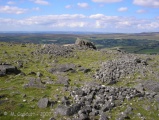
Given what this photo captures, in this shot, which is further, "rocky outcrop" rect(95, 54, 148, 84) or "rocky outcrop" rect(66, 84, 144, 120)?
"rocky outcrop" rect(95, 54, 148, 84)

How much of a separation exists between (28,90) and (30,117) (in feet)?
22.5

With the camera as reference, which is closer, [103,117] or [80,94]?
[103,117]

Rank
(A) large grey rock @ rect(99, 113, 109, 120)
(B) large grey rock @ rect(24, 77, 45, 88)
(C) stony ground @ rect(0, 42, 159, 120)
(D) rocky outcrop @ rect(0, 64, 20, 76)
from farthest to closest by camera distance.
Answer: (D) rocky outcrop @ rect(0, 64, 20, 76) < (B) large grey rock @ rect(24, 77, 45, 88) < (C) stony ground @ rect(0, 42, 159, 120) < (A) large grey rock @ rect(99, 113, 109, 120)

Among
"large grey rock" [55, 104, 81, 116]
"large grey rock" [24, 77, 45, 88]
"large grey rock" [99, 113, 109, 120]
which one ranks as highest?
"large grey rock" [24, 77, 45, 88]

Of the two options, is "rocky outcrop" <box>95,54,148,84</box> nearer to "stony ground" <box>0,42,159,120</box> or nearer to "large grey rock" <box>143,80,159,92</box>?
"stony ground" <box>0,42,159,120</box>

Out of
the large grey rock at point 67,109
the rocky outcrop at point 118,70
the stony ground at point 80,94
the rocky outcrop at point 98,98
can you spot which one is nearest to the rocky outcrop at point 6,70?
the stony ground at point 80,94

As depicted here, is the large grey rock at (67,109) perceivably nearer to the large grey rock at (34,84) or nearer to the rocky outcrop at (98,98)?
the rocky outcrop at (98,98)

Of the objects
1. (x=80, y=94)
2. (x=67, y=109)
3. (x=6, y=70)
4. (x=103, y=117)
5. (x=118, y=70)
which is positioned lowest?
(x=103, y=117)

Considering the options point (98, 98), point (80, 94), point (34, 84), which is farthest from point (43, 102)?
point (34, 84)

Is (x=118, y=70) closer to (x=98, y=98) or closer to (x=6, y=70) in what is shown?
(x=98, y=98)

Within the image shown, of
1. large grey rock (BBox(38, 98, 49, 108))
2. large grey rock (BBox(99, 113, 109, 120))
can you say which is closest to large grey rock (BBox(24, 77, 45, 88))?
large grey rock (BBox(38, 98, 49, 108))

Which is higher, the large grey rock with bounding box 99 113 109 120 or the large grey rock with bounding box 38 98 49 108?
the large grey rock with bounding box 38 98 49 108

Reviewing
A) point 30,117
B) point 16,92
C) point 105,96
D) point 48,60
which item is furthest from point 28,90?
point 48,60

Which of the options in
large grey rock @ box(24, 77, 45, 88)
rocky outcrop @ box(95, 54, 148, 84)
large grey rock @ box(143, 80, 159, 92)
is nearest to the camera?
large grey rock @ box(24, 77, 45, 88)
